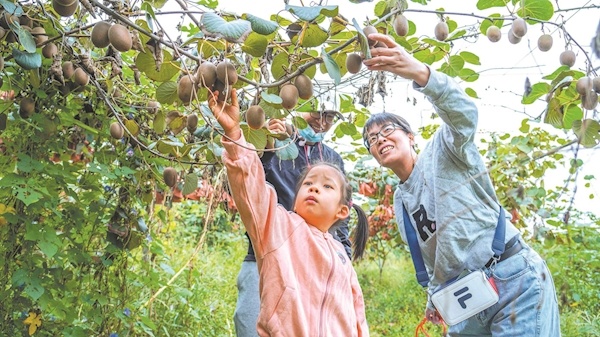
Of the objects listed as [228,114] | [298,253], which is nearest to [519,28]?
[228,114]

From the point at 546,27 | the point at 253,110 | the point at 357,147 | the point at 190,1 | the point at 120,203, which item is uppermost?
the point at 546,27

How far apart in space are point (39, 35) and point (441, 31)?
950 millimetres

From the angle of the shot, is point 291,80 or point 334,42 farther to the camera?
point 334,42

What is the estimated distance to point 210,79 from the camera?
1.17 meters

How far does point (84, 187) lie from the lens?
86.4 inches

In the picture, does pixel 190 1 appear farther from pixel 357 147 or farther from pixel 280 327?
pixel 357 147

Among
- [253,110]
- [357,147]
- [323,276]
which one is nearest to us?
[253,110]

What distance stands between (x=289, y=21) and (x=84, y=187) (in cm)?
110

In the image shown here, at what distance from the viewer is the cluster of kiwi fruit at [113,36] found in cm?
125

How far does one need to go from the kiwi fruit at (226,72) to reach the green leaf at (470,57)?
77cm

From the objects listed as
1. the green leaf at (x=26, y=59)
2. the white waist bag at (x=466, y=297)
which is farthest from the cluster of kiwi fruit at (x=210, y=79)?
the white waist bag at (x=466, y=297)

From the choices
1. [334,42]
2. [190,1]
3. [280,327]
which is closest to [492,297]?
[280,327]

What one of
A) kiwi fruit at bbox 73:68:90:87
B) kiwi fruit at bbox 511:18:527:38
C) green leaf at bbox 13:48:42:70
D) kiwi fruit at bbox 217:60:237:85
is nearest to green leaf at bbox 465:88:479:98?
kiwi fruit at bbox 511:18:527:38

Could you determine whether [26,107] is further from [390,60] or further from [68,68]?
[390,60]
